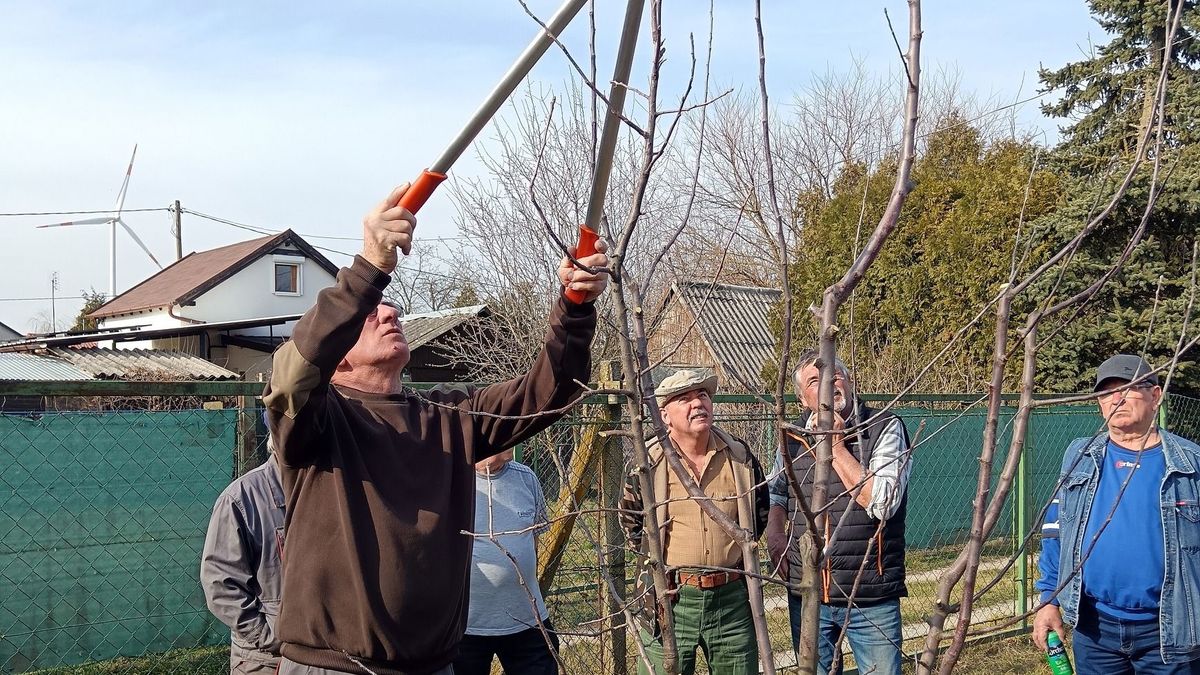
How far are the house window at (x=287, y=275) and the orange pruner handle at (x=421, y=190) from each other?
29.5m

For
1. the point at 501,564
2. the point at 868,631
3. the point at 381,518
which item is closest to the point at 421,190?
the point at 381,518

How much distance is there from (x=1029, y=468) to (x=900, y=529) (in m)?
3.73

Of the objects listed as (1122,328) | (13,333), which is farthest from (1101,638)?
(13,333)

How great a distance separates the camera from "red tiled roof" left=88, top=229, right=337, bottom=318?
2842cm

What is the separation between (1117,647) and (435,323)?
15.0 metres

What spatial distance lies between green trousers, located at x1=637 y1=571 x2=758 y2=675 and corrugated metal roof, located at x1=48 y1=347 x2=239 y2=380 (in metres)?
11.6

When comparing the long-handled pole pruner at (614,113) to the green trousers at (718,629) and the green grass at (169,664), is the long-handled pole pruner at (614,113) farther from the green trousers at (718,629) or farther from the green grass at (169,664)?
the green grass at (169,664)

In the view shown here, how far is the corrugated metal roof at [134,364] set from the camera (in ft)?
48.9

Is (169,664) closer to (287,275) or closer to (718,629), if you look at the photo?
(718,629)

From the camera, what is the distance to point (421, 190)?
1.89m

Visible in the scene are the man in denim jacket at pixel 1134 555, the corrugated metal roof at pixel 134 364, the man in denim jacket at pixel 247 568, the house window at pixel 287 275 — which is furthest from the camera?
the house window at pixel 287 275

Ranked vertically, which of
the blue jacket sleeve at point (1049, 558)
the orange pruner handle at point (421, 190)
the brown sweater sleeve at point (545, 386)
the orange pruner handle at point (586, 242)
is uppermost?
the orange pruner handle at point (421, 190)

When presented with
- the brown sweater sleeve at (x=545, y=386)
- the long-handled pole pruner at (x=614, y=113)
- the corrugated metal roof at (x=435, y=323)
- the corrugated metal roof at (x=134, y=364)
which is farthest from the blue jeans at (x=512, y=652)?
the corrugated metal roof at (x=134, y=364)

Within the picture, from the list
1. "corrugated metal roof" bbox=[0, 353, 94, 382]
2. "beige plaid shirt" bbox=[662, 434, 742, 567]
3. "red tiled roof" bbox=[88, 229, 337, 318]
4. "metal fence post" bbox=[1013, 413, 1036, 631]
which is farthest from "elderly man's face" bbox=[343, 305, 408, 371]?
"red tiled roof" bbox=[88, 229, 337, 318]
